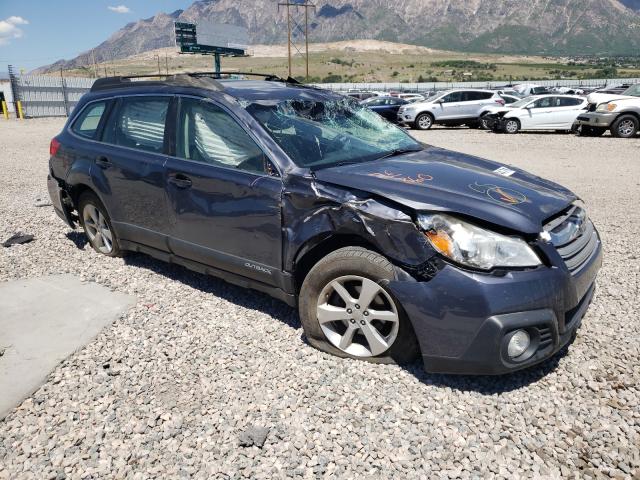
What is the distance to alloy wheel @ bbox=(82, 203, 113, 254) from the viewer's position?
4746 mm

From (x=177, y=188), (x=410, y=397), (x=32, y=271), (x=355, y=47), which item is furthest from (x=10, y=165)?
(x=355, y=47)

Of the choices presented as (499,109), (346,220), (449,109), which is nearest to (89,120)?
(346,220)

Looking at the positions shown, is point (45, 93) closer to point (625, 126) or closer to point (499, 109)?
point (499, 109)

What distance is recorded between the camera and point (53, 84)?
2980 centimetres

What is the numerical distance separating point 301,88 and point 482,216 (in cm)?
221

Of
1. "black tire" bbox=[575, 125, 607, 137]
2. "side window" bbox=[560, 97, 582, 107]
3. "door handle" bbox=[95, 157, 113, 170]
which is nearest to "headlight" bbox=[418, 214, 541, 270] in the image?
"door handle" bbox=[95, 157, 113, 170]

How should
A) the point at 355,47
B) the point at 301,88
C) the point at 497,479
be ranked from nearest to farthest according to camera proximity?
the point at 497,479, the point at 301,88, the point at 355,47

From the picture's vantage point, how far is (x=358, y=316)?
295 centimetres

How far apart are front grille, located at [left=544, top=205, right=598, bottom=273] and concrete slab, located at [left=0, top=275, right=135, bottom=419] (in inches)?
120

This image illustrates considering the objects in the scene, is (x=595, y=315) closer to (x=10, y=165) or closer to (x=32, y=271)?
(x=32, y=271)

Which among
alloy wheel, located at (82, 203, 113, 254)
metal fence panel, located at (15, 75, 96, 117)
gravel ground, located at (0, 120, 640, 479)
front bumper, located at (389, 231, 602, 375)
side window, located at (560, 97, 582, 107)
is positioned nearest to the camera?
gravel ground, located at (0, 120, 640, 479)

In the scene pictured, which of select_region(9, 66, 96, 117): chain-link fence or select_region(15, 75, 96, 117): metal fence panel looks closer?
select_region(9, 66, 96, 117): chain-link fence

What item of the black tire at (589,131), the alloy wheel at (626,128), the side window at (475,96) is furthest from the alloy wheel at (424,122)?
the alloy wheel at (626,128)

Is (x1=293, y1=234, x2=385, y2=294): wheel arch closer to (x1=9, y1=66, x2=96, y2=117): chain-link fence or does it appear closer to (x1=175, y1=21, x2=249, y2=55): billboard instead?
(x1=9, y1=66, x2=96, y2=117): chain-link fence
